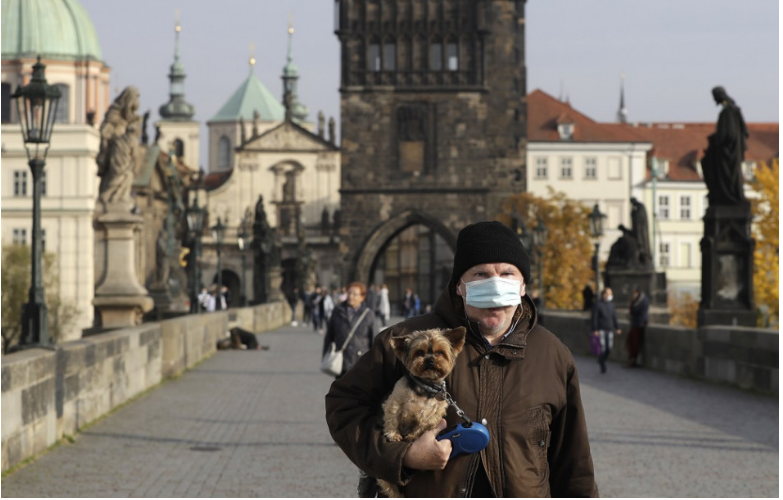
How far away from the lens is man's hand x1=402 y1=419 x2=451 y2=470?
351 cm

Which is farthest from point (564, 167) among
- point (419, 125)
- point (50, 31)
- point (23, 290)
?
point (23, 290)

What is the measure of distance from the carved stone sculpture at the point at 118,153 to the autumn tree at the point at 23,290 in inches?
1571

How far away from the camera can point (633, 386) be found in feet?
62.7

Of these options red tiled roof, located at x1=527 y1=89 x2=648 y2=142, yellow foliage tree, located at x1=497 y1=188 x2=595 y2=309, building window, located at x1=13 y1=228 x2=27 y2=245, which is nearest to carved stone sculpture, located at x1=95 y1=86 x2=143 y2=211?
yellow foliage tree, located at x1=497 y1=188 x2=595 y2=309

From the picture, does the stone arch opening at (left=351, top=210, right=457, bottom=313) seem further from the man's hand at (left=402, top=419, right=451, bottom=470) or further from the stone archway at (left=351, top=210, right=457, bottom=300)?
the man's hand at (left=402, top=419, right=451, bottom=470)

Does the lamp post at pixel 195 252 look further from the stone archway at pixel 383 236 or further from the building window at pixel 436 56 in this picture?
the building window at pixel 436 56

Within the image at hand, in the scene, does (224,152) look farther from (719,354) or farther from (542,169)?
(719,354)

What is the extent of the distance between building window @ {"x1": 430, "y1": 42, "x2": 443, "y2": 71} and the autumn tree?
19720mm

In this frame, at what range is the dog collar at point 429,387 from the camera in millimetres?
3486

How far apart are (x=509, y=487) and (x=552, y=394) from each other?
0.87ft

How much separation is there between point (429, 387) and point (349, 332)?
26.9ft

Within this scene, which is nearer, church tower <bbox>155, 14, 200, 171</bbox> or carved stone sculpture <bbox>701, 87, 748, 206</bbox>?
carved stone sculpture <bbox>701, 87, 748, 206</bbox>

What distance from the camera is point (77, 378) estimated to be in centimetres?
1267

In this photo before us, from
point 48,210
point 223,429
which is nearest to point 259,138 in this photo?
point 48,210
